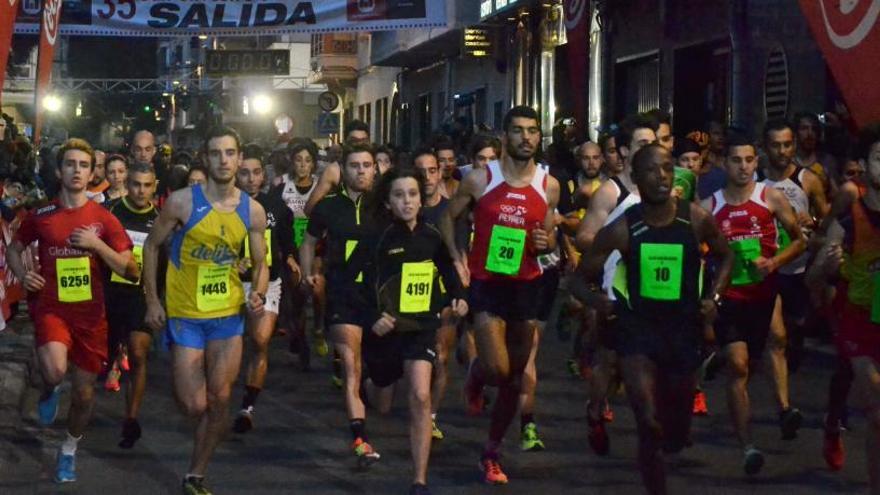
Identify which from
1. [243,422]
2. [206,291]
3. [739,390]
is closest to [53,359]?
[206,291]

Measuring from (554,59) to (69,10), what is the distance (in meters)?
10.7

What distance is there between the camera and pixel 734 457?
987 centimetres

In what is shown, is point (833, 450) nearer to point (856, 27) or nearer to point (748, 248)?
point (748, 248)

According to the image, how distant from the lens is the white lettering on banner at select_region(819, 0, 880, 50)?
10.5 metres

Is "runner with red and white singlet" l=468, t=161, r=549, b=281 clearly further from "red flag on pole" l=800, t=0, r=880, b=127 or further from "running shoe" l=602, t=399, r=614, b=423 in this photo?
"red flag on pole" l=800, t=0, r=880, b=127

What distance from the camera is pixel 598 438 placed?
9.99 metres

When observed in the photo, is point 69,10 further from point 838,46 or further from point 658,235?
point 658,235

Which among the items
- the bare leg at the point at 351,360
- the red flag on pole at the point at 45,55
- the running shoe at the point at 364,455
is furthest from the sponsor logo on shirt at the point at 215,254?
the red flag on pole at the point at 45,55

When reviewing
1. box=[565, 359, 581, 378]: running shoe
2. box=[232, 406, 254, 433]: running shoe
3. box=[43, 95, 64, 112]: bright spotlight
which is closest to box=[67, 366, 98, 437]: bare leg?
box=[232, 406, 254, 433]: running shoe

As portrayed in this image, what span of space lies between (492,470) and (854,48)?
3.71 meters

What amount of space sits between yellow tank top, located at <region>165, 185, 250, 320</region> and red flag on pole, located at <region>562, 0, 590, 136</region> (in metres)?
12.0

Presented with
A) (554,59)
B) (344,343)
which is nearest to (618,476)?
(344,343)

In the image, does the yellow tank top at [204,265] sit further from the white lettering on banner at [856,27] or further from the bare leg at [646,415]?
the white lettering on banner at [856,27]

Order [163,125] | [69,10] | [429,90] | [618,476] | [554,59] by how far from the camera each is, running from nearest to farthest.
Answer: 1. [618,476]
2. [69,10]
3. [554,59]
4. [429,90]
5. [163,125]
